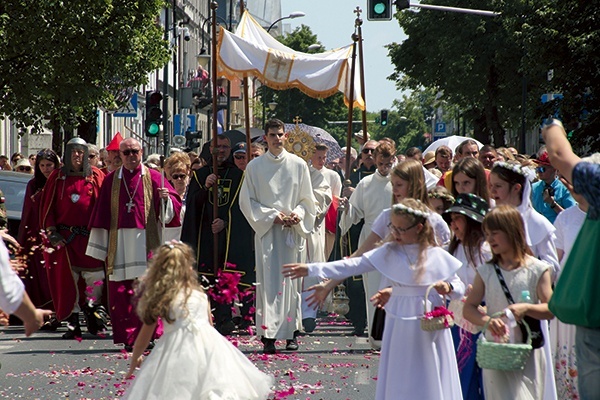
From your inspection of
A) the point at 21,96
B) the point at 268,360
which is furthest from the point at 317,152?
the point at 21,96

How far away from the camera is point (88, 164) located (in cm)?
1584

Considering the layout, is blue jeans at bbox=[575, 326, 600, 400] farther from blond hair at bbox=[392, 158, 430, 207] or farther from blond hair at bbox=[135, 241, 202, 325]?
blond hair at bbox=[392, 158, 430, 207]

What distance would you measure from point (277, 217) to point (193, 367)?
6332mm

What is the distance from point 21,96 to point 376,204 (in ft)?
51.7

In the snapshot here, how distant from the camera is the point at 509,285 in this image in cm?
757

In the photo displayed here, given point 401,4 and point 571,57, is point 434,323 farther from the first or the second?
point 571,57

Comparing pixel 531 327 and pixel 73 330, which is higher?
pixel 531 327

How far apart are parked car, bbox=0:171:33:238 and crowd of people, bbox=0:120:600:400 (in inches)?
40.7

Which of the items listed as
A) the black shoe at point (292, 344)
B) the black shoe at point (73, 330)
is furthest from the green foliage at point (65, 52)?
the black shoe at point (292, 344)

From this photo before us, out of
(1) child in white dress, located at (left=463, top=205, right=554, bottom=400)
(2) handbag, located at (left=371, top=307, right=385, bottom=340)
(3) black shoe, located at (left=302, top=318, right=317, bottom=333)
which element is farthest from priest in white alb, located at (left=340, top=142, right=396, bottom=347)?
(1) child in white dress, located at (left=463, top=205, right=554, bottom=400)

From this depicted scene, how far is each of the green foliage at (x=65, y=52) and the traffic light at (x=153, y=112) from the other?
3.06 m

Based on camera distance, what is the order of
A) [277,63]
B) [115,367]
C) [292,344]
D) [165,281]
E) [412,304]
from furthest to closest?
[277,63]
[292,344]
[115,367]
[412,304]
[165,281]

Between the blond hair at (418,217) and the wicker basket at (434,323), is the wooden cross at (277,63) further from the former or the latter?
the wicker basket at (434,323)

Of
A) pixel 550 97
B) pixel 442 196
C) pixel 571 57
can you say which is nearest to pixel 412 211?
pixel 442 196
